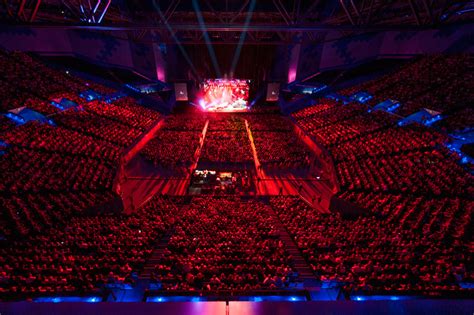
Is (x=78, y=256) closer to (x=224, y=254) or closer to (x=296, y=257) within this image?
(x=224, y=254)

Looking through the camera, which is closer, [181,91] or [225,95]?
[181,91]

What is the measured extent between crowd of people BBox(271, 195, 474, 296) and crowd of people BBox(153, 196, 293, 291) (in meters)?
1.19

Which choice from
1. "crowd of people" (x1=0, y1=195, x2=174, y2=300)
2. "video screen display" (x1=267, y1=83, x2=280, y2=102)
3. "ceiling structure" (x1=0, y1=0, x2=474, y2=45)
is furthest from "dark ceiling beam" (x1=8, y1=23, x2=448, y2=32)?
"video screen display" (x1=267, y1=83, x2=280, y2=102)

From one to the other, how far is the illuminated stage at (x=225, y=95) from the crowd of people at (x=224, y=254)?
23635mm

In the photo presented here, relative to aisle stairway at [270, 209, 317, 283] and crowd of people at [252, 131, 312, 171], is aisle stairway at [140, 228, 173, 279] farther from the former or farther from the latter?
crowd of people at [252, 131, 312, 171]

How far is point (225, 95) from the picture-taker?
110 ft

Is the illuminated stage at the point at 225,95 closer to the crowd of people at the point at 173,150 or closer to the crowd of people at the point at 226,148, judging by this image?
the crowd of people at the point at 226,148

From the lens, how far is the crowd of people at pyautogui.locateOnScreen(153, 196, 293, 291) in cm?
710

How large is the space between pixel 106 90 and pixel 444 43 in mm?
35292

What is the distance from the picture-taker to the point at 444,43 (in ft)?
77.0

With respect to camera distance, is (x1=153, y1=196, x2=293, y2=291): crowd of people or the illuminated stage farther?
the illuminated stage

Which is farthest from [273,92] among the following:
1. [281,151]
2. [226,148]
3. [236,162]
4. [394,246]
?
[394,246]

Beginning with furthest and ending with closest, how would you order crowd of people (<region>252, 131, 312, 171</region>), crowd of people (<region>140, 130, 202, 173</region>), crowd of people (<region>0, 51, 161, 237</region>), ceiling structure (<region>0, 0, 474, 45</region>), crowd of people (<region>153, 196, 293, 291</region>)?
crowd of people (<region>252, 131, 312, 171</region>), crowd of people (<region>140, 130, 202, 173</region>), crowd of people (<region>0, 51, 161, 237</region>), ceiling structure (<region>0, 0, 474, 45</region>), crowd of people (<region>153, 196, 293, 291</region>)

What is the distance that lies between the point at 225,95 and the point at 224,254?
28.1 m
